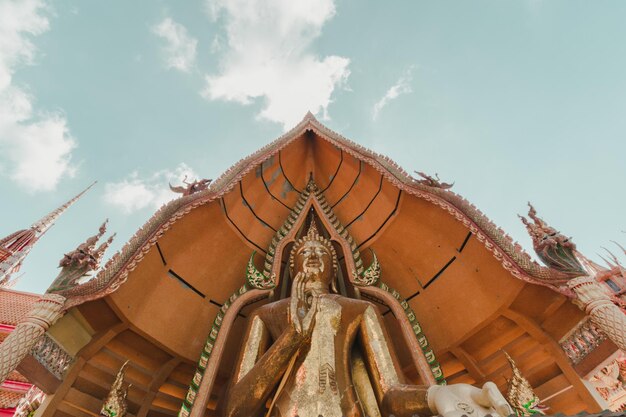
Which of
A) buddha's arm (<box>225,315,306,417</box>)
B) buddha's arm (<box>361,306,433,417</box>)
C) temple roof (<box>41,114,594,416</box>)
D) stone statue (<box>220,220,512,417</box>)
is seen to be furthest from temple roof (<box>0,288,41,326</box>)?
buddha's arm (<box>361,306,433,417</box>)

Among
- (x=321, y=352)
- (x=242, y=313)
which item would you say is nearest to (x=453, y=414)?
(x=321, y=352)

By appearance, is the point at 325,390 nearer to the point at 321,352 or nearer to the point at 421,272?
the point at 321,352

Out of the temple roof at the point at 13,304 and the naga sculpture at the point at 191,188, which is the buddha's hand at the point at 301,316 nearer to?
the naga sculpture at the point at 191,188

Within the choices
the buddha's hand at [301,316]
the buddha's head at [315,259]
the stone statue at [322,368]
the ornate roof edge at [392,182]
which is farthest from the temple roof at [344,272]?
the buddha's hand at [301,316]

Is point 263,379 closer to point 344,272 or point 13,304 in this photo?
point 344,272

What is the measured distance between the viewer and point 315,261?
3684mm

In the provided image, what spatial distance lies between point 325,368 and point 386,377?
47 centimetres

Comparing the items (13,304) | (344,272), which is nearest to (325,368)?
(344,272)

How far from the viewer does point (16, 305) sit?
782cm

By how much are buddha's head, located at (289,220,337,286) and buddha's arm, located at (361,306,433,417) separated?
686 millimetres

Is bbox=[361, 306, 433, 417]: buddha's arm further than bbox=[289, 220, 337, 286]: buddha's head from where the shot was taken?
No

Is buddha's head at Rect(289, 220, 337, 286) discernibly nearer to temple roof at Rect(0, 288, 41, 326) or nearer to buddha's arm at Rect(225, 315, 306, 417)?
buddha's arm at Rect(225, 315, 306, 417)

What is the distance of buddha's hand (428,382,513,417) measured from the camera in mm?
1418

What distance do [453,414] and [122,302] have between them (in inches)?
110
